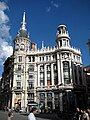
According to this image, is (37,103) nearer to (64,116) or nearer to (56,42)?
(56,42)

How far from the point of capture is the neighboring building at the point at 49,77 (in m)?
55.7

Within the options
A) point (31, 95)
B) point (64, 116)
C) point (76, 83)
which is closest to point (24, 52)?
point (31, 95)

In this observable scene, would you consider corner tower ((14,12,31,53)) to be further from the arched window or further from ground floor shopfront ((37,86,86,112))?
ground floor shopfront ((37,86,86,112))

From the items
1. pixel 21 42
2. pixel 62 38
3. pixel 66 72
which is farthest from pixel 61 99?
pixel 21 42

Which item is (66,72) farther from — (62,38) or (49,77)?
(62,38)

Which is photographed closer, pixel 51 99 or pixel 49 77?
pixel 51 99

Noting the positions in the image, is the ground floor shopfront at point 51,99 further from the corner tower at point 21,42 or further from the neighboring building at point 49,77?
the corner tower at point 21,42

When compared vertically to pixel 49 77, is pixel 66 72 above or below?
above

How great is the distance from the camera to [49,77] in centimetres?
6047

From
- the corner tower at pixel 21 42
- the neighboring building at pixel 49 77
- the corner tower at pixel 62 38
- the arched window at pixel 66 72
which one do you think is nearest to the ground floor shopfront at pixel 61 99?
the neighboring building at pixel 49 77

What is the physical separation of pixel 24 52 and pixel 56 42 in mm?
11720

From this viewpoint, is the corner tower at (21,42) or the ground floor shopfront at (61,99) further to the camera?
the corner tower at (21,42)

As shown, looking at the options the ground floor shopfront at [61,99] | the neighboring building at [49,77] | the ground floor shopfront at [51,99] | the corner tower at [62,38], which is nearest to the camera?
the ground floor shopfront at [61,99]

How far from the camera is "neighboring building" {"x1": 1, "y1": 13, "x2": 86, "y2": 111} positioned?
55719mm
